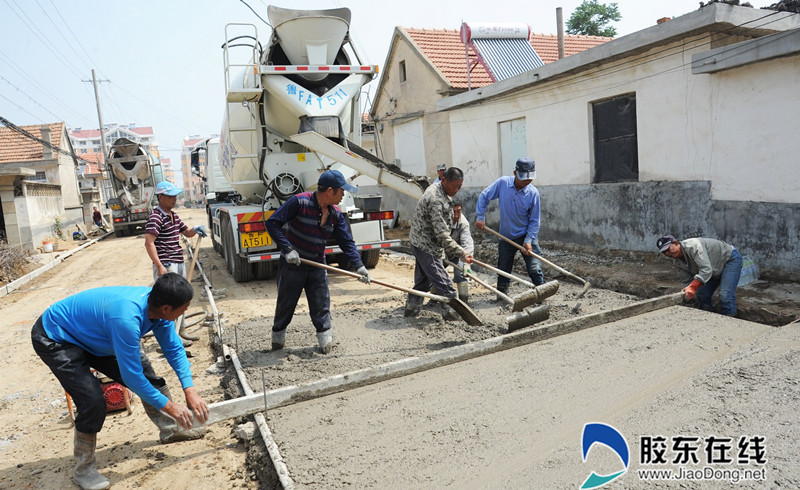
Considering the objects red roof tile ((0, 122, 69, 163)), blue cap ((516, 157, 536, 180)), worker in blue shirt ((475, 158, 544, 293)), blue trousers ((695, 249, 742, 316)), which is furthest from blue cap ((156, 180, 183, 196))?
red roof tile ((0, 122, 69, 163))

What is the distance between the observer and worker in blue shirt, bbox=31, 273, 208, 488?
107 inches

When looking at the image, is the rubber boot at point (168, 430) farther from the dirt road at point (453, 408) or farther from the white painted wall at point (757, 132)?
the white painted wall at point (757, 132)

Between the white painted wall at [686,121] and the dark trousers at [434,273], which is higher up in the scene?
the white painted wall at [686,121]

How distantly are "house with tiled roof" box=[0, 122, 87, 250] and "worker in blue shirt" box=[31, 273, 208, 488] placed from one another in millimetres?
15047

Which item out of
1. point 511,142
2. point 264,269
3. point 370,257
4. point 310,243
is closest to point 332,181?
point 310,243

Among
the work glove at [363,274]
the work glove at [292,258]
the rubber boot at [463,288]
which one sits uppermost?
the work glove at [292,258]

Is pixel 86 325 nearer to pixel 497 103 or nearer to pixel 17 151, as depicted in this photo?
pixel 497 103

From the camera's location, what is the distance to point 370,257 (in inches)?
372

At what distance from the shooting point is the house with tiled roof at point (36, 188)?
15.7 metres

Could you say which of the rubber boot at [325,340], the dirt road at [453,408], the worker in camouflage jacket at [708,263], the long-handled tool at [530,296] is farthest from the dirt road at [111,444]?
the worker in camouflage jacket at [708,263]

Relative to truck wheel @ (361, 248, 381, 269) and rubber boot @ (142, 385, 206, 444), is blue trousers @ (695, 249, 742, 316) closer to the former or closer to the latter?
rubber boot @ (142, 385, 206, 444)

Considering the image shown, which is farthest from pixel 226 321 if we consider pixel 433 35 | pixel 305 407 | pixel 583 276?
pixel 433 35

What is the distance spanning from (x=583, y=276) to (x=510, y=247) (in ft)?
6.82

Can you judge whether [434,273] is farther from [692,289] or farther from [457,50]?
[457,50]
